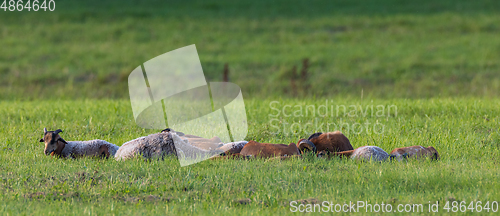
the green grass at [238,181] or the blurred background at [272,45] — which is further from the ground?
the blurred background at [272,45]

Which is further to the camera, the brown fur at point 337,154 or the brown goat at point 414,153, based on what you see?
the brown fur at point 337,154

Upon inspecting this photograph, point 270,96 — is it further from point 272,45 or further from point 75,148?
point 272,45

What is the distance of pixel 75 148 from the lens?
275 inches

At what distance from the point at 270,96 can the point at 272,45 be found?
10882 millimetres

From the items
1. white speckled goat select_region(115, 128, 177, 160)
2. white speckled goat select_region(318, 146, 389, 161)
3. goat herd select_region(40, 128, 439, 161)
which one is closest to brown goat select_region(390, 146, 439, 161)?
goat herd select_region(40, 128, 439, 161)

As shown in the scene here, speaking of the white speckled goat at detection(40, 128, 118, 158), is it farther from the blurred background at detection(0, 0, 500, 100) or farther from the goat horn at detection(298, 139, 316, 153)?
the blurred background at detection(0, 0, 500, 100)

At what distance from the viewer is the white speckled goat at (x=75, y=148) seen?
686 cm

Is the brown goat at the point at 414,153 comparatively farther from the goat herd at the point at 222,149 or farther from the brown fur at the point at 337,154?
the brown fur at the point at 337,154

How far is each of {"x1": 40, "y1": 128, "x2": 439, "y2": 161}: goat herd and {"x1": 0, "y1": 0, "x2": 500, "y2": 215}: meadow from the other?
0.84 feet

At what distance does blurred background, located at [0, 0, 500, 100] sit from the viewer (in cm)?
1894

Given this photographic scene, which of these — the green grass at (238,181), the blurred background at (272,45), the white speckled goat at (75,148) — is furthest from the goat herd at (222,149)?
the blurred background at (272,45)

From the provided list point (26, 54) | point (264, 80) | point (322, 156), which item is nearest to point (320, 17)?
point (264, 80)

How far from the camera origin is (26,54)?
78.1 ft

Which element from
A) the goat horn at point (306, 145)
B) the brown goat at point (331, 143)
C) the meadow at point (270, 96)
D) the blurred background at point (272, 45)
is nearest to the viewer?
the meadow at point (270, 96)
